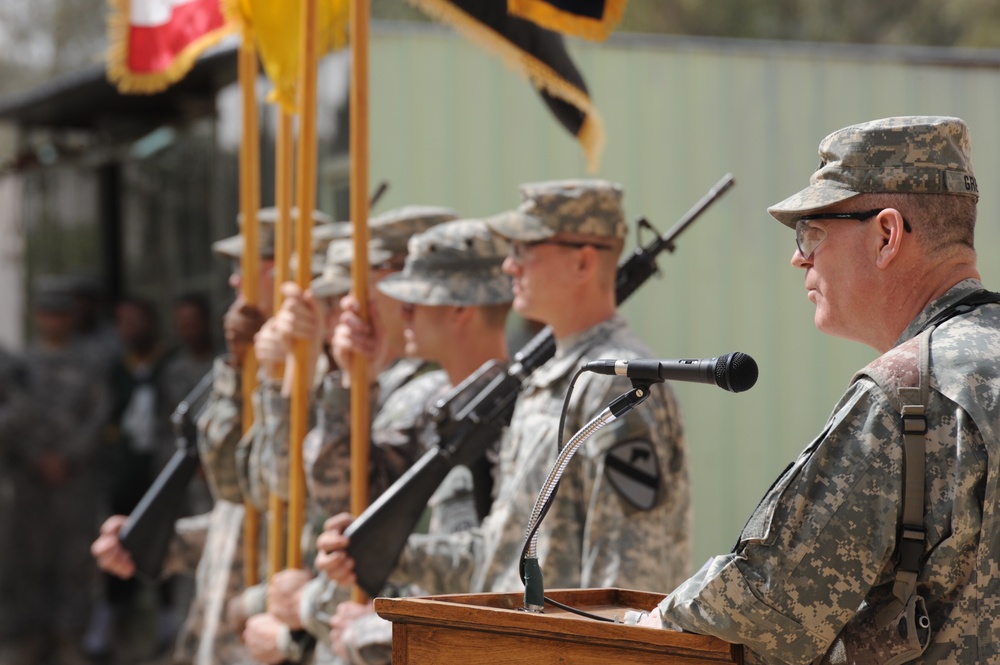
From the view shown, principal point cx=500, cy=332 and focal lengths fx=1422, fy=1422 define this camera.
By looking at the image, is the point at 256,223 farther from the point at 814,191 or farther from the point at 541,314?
the point at 814,191

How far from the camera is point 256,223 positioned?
5391 mm

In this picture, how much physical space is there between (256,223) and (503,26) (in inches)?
56.7

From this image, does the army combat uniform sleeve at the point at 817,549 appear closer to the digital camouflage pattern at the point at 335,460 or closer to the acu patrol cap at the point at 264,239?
the digital camouflage pattern at the point at 335,460

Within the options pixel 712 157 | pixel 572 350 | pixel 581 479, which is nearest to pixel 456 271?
pixel 572 350

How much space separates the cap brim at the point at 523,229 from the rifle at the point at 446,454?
12.7 inches

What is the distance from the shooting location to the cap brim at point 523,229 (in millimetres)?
3801

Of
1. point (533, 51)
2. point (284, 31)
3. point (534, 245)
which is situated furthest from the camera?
point (284, 31)

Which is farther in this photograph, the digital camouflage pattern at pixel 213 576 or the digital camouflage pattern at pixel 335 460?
the digital camouflage pattern at pixel 213 576

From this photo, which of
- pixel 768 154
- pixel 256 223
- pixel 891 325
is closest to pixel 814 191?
pixel 891 325

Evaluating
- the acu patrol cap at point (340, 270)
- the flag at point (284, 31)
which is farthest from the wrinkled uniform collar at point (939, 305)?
the flag at point (284, 31)

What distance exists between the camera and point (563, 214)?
3.83 m

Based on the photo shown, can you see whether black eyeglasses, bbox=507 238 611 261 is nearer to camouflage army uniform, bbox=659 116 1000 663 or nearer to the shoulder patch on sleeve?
the shoulder patch on sleeve

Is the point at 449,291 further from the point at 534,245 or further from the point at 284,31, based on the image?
the point at 284,31

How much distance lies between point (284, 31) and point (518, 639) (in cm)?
353
